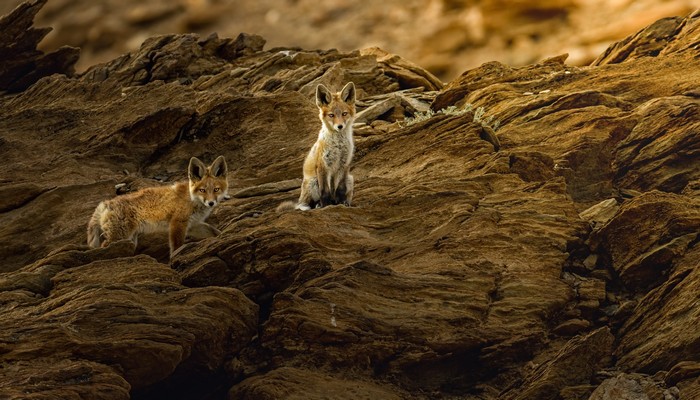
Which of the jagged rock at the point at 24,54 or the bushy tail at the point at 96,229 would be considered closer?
Answer: the bushy tail at the point at 96,229

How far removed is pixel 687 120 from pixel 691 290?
8.63m

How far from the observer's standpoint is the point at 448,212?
22344 millimetres

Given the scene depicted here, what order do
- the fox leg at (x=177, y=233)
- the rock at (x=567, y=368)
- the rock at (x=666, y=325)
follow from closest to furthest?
the rock at (x=567, y=368), the rock at (x=666, y=325), the fox leg at (x=177, y=233)

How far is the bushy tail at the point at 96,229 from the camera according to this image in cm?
2284

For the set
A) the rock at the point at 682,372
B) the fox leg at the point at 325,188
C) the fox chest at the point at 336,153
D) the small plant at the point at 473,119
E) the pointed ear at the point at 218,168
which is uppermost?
the small plant at the point at 473,119

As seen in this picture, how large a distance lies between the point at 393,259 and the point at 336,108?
5.71 m

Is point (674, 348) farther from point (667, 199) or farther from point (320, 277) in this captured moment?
point (320, 277)

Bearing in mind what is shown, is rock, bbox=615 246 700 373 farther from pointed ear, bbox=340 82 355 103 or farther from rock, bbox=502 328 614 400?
pointed ear, bbox=340 82 355 103

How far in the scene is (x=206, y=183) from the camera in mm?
22969

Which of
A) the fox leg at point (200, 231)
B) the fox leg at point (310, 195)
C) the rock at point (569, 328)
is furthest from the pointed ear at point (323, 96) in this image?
the rock at point (569, 328)

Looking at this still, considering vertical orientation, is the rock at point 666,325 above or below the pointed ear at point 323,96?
below

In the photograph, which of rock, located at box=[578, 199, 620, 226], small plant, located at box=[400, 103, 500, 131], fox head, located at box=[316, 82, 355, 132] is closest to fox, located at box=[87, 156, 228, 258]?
fox head, located at box=[316, 82, 355, 132]

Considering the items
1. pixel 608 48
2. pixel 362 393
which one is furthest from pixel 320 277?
pixel 608 48

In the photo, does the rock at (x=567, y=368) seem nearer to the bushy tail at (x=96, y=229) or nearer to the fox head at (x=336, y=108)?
the fox head at (x=336, y=108)
